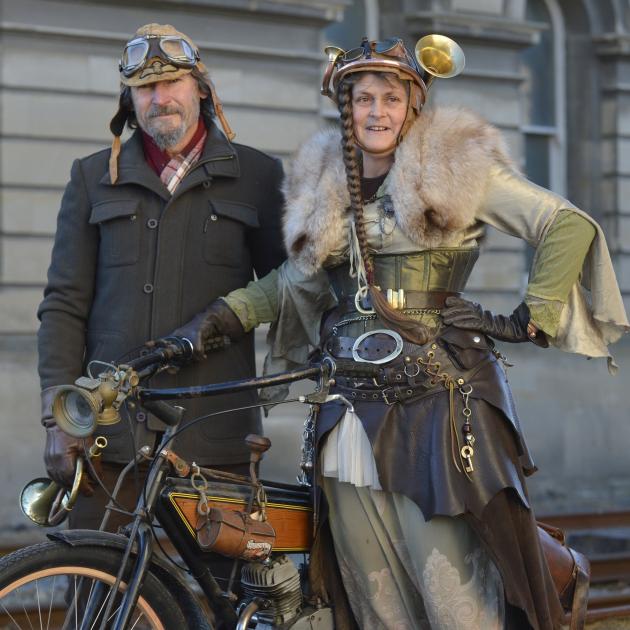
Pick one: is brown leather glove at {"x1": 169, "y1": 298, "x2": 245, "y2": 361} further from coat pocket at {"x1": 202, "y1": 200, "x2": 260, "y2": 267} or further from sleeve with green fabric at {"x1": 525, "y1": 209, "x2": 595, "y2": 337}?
sleeve with green fabric at {"x1": 525, "y1": 209, "x2": 595, "y2": 337}

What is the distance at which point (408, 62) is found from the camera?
4156mm

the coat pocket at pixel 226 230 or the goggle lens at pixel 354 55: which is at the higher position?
the goggle lens at pixel 354 55

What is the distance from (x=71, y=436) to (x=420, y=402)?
1083mm

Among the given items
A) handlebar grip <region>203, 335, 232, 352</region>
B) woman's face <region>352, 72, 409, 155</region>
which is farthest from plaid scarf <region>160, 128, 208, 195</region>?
woman's face <region>352, 72, 409, 155</region>

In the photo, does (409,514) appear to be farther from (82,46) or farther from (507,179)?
(82,46)

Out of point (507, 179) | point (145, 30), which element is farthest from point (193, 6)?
point (507, 179)

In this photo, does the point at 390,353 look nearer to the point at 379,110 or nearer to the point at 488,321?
the point at 488,321

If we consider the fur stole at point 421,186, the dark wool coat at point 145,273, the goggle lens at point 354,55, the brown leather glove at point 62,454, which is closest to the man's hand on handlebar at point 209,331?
the dark wool coat at point 145,273

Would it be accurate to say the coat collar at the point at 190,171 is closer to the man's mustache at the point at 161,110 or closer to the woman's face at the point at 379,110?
the man's mustache at the point at 161,110

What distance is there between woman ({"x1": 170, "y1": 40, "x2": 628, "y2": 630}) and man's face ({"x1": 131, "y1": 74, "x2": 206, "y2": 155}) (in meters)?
0.53

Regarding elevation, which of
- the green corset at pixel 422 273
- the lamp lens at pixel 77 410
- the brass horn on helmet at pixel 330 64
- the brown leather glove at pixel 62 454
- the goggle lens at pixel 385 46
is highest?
the goggle lens at pixel 385 46

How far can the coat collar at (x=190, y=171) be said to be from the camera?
4547 mm

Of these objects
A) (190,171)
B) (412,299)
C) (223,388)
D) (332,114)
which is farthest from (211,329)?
(332,114)

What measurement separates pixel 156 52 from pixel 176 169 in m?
0.43
